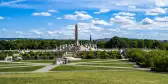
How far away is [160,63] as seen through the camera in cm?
4653

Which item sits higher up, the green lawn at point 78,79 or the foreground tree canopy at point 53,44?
the foreground tree canopy at point 53,44

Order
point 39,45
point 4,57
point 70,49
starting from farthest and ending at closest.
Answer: point 39,45 → point 70,49 → point 4,57

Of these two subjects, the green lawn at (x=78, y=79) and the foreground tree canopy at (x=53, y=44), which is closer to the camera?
the green lawn at (x=78, y=79)

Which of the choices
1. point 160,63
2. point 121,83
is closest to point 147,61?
point 160,63

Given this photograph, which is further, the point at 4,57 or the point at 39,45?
the point at 39,45

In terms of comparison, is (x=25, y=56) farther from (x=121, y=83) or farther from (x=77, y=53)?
(x=121, y=83)

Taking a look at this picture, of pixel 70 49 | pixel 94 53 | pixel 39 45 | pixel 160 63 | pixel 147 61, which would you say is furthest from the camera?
pixel 39 45

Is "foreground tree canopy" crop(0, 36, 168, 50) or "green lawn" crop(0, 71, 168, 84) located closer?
"green lawn" crop(0, 71, 168, 84)

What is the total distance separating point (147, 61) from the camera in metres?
54.7

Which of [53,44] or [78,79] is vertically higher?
[53,44]

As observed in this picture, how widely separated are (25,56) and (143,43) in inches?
3117

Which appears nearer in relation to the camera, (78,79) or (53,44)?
(78,79)

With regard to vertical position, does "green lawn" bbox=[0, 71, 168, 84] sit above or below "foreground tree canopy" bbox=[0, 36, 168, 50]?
below

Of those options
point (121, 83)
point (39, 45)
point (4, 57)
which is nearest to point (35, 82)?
point (121, 83)
